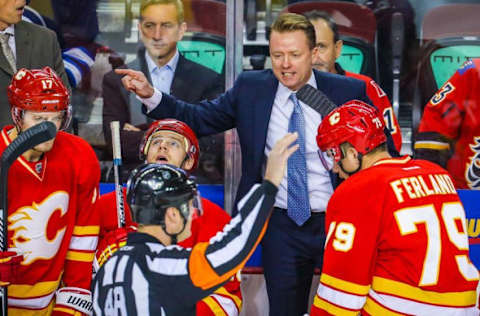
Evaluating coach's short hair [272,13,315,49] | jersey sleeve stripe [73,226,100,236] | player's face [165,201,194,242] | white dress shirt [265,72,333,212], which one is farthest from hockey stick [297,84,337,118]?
player's face [165,201,194,242]

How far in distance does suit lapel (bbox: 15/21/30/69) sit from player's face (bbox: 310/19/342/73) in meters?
1.27

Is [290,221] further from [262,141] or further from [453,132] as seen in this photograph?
[453,132]

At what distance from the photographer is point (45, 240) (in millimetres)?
2957

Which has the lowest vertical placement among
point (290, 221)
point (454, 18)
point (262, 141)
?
point (290, 221)

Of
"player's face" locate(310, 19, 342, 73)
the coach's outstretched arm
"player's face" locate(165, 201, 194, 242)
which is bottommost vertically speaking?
"player's face" locate(165, 201, 194, 242)

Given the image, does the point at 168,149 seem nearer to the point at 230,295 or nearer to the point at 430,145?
the point at 230,295

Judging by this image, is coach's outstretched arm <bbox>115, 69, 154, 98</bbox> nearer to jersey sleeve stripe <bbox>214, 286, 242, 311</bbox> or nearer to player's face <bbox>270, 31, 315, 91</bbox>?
A: player's face <bbox>270, 31, 315, 91</bbox>

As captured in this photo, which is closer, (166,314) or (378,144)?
(166,314)

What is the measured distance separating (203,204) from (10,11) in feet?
4.04

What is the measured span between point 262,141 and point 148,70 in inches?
36.3

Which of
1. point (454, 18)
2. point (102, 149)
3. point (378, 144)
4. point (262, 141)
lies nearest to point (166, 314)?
point (378, 144)

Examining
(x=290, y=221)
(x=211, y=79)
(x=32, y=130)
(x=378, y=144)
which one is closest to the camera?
(x=32, y=130)

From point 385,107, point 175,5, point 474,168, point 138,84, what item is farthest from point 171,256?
point 474,168

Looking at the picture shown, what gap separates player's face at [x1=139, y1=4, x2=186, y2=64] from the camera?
3906mm
